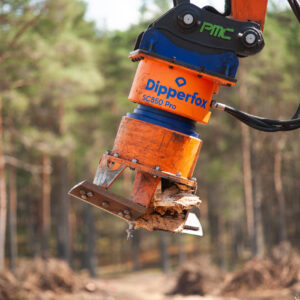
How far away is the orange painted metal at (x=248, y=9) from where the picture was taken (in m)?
3.74

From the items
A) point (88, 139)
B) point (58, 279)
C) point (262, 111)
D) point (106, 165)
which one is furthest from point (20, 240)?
point (106, 165)

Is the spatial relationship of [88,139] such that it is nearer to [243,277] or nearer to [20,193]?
[20,193]

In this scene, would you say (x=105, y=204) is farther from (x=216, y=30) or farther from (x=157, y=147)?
(x=216, y=30)

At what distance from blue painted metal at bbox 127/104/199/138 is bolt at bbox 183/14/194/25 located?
1.88 feet

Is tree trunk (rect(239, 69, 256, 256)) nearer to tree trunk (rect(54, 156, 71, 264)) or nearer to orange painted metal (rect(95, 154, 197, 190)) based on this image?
tree trunk (rect(54, 156, 71, 264))

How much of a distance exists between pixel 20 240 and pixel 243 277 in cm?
3680

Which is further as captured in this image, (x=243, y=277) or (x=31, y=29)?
(x=31, y=29)

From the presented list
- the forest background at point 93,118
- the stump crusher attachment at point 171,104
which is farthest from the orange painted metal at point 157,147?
the forest background at point 93,118

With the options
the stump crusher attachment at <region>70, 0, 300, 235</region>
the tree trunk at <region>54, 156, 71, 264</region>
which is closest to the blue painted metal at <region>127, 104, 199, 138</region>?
the stump crusher attachment at <region>70, 0, 300, 235</region>

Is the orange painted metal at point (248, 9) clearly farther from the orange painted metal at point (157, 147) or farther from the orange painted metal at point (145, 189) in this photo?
the orange painted metal at point (145, 189)

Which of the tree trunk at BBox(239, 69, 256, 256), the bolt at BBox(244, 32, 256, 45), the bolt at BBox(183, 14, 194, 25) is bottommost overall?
the tree trunk at BBox(239, 69, 256, 256)

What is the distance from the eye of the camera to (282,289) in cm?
1592

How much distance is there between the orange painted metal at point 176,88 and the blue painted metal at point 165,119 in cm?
7

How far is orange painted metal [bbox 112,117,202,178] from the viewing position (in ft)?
11.7
